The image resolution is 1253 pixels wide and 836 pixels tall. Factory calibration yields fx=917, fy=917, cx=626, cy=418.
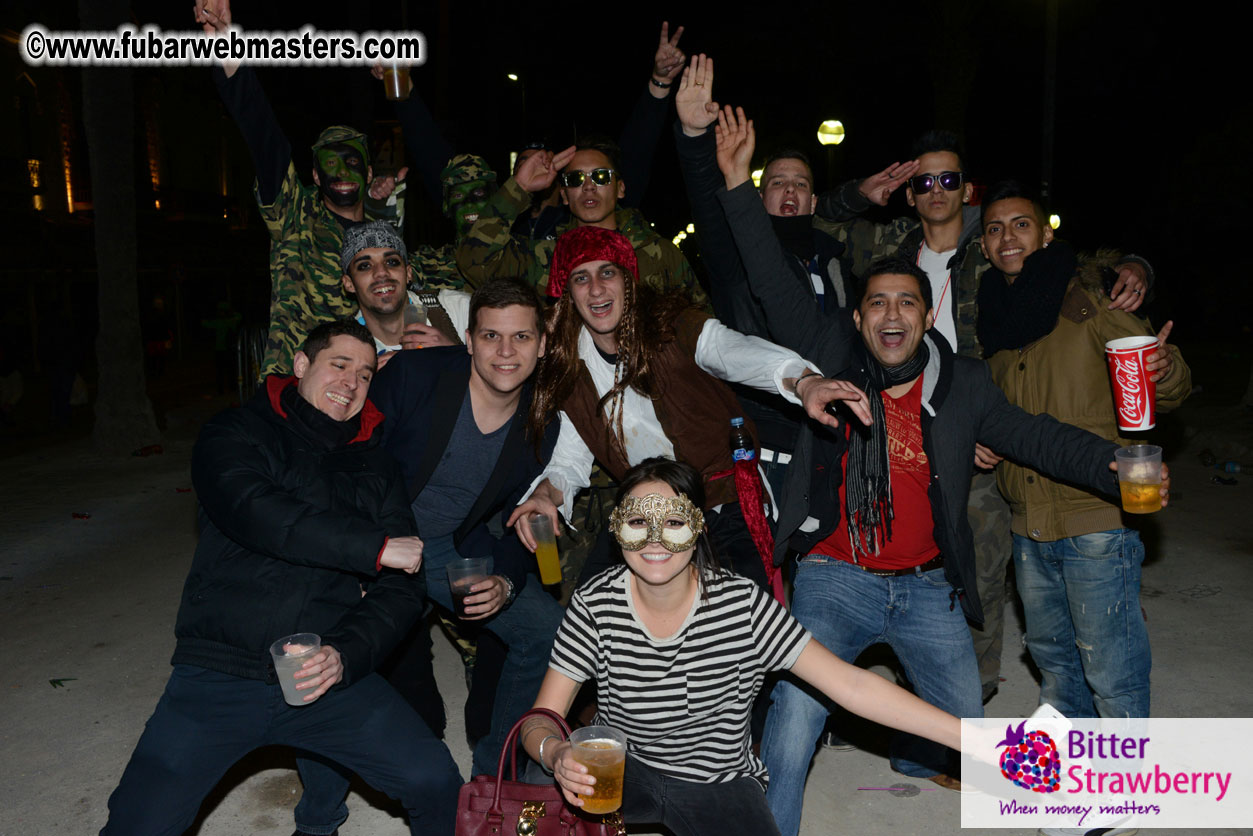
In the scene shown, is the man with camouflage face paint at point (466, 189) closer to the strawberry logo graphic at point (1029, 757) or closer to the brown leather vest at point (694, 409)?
the brown leather vest at point (694, 409)

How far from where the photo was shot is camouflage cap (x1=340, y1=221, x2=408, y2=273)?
4.76 m

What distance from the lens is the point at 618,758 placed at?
254 centimetres

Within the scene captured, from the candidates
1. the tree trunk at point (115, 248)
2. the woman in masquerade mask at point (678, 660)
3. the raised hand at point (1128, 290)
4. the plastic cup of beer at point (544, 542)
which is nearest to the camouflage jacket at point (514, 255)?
the plastic cup of beer at point (544, 542)

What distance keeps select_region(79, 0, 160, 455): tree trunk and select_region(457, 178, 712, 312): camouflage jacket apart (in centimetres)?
944

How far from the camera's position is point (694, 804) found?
3.06 metres

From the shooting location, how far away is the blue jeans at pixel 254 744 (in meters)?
2.85

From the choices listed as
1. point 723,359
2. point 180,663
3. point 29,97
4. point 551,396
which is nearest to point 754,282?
point 723,359

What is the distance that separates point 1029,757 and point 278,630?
2.48m

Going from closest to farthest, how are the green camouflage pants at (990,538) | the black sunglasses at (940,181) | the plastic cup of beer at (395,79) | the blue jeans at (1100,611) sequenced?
1. the blue jeans at (1100,611)
2. the green camouflage pants at (990,538)
3. the black sunglasses at (940,181)
4. the plastic cup of beer at (395,79)

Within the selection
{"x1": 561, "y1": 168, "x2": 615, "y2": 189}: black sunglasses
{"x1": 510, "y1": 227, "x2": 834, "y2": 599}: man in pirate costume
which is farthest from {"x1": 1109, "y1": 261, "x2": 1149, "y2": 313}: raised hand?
{"x1": 561, "y1": 168, "x2": 615, "y2": 189}: black sunglasses

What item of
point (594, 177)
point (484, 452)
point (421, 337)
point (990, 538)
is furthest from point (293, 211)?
point (990, 538)

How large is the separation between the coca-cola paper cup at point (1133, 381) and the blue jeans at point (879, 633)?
0.93m

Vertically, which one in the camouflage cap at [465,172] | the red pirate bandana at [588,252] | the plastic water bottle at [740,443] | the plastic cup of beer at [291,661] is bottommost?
the plastic cup of beer at [291,661]

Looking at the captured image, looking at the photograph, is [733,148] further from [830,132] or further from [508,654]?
[830,132]
